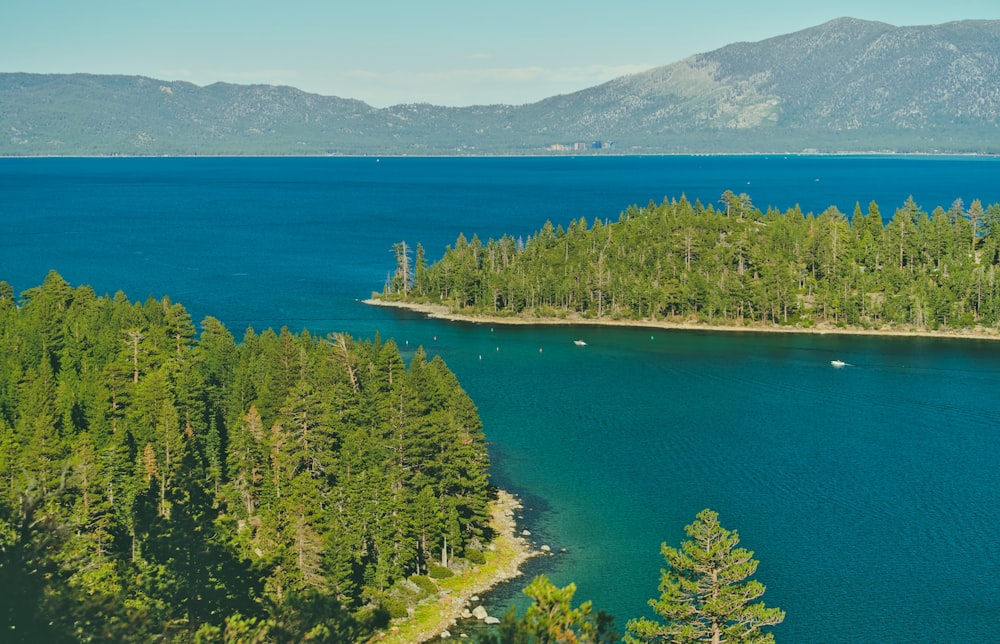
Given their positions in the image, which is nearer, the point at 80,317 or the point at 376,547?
the point at 376,547

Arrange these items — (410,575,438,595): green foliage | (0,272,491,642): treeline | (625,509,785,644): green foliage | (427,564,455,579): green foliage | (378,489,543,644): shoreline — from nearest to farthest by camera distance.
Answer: (0,272,491,642): treeline < (625,509,785,644): green foliage < (378,489,543,644): shoreline < (410,575,438,595): green foliage < (427,564,455,579): green foliage

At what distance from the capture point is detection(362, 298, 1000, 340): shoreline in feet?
443

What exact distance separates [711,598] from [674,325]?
340 ft

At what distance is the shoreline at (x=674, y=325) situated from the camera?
443ft

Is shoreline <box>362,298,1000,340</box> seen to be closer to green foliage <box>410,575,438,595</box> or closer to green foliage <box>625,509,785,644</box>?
green foliage <box>410,575,438,595</box>

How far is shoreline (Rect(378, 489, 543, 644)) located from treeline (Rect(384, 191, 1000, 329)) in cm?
8243

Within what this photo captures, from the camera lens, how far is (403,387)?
7031cm

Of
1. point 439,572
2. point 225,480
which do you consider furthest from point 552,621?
point 225,480

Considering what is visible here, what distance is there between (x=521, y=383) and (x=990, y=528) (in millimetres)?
52531

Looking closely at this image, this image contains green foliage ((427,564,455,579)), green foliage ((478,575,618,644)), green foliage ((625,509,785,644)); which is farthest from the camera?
green foliage ((427,564,455,579))

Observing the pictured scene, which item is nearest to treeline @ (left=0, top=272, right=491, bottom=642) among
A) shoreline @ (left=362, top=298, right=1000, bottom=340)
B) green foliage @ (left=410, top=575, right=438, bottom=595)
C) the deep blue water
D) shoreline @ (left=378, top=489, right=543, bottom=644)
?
green foliage @ (left=410, top=575, right=438, bottom=595)

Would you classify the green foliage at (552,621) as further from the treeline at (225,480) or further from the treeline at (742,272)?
the treeline at (742,272)

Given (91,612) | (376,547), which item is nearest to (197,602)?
(91,612)

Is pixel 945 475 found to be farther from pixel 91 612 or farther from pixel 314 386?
pixel 91 612
